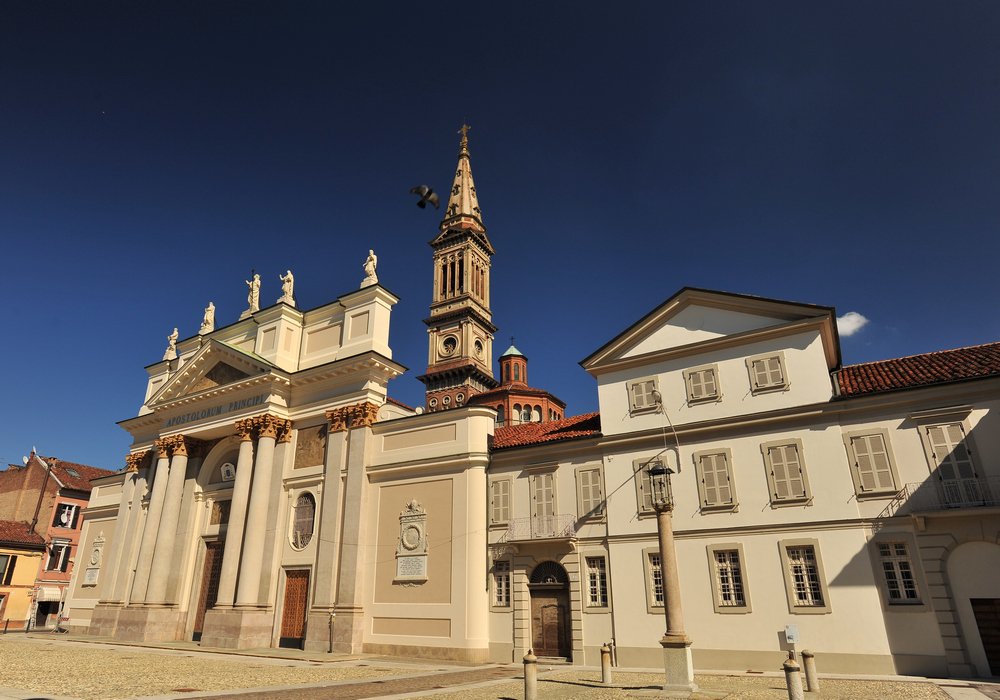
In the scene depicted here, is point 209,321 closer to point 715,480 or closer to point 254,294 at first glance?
point 254,294

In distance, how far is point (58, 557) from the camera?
44469 mm

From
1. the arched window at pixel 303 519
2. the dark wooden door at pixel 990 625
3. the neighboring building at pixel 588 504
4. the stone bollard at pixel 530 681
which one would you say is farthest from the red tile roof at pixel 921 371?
the arched window at pixel 303 519

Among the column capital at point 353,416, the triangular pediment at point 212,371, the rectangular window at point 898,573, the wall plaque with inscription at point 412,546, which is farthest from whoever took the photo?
the triangular pediment at point 212,371

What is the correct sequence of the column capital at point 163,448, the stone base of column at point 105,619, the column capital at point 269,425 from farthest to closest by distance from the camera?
the column capital at point 163,448, the stone base of column at point 105,619, the column capital at point 269,425

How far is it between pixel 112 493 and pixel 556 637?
3248 centimetres

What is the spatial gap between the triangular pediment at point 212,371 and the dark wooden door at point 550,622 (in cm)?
1770

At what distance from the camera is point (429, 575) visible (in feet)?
Answer: 80.9

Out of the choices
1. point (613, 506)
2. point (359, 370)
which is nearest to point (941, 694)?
point (613, 506)

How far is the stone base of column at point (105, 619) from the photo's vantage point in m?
32.0

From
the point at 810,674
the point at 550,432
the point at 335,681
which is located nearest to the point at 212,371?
the point at 550,432

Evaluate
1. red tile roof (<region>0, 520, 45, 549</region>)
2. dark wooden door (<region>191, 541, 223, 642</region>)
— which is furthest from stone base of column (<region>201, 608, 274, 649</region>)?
red tile roof (<region>0, 520, 45, 549</region>)

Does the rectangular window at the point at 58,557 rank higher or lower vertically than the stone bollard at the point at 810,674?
higher

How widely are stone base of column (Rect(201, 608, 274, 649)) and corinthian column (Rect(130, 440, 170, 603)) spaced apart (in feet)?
21.8

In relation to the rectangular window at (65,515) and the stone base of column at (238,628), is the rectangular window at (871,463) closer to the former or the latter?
the stone base of column at (238,628)
